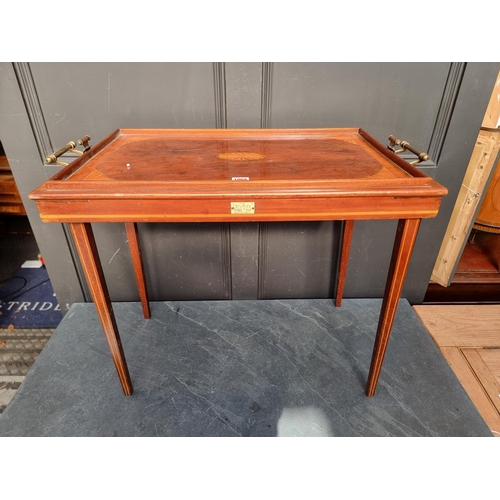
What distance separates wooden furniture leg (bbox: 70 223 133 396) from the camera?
1104 millimetres

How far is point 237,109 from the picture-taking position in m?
1.60

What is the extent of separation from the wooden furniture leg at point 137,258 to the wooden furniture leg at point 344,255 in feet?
3.42

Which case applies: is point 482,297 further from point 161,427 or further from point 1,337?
point 1,337

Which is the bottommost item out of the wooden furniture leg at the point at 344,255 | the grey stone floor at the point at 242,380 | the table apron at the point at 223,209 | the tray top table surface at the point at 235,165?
the grey stone floor at the point at 242,380

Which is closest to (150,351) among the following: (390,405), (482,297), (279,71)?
(390,405)

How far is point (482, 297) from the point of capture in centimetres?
226

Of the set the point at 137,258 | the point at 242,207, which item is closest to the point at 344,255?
the point at 242,207

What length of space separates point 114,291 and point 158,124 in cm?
100

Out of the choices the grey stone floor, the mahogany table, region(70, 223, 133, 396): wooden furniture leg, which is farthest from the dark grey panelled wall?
region(70, 223, 133, 396): wooden furniture leg

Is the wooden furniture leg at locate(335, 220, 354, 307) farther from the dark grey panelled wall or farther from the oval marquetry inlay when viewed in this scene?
the oval marquetry inlay

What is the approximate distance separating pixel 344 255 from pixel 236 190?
0.97m

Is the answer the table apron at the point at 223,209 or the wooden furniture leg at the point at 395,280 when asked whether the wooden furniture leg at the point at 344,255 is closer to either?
the wooden furniture leg at the point at 395,280

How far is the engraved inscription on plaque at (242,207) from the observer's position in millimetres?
1047

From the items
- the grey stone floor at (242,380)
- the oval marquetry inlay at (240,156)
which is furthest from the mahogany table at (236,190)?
the grey stone floor at (242,380)
